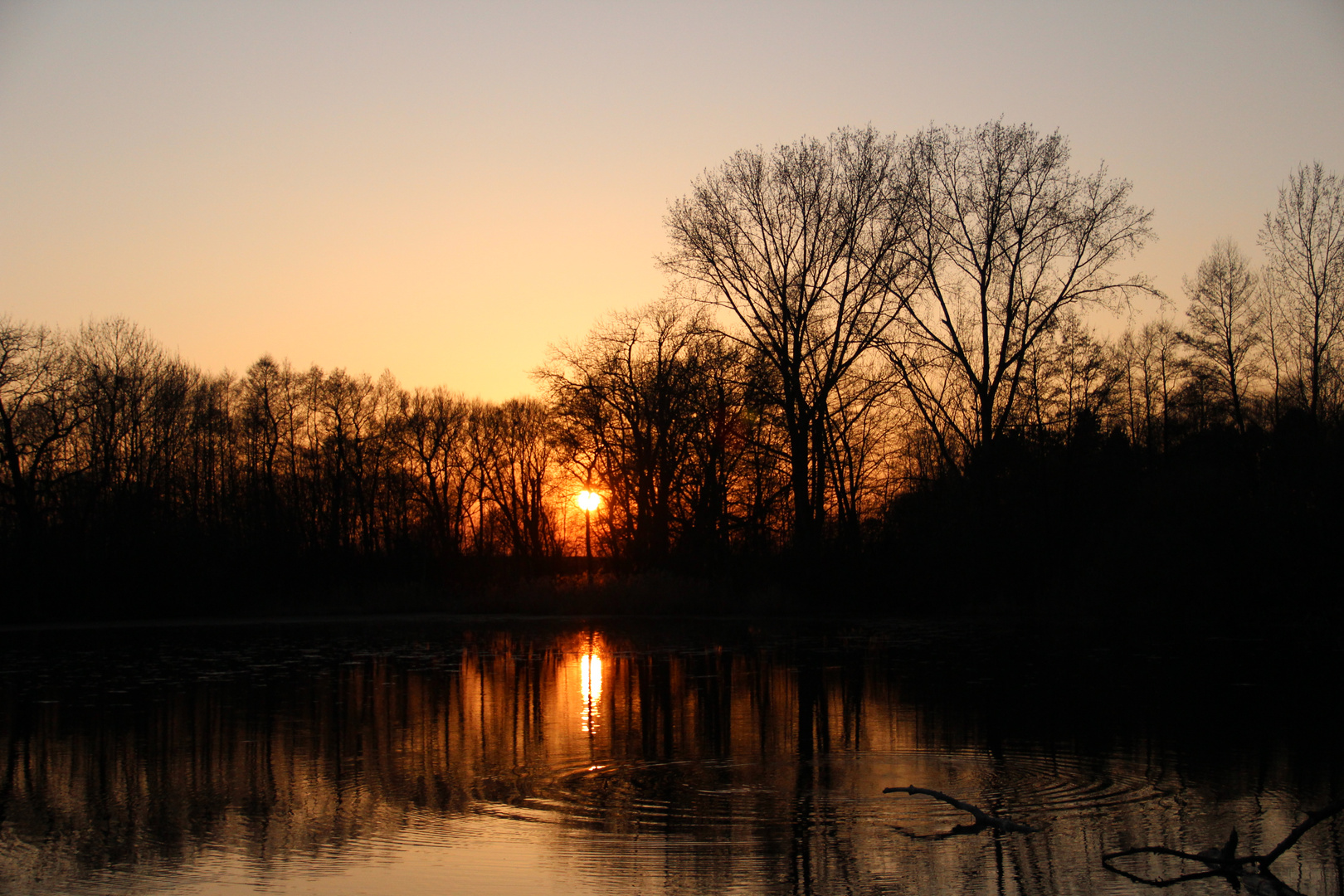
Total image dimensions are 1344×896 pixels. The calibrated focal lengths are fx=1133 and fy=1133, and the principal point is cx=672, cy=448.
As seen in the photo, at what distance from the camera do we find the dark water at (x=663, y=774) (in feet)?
22.0

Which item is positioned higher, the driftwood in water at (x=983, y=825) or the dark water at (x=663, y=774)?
the driftwood in water at (x=983, y=825)

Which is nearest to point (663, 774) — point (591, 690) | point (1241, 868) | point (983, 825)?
point (983, 825)

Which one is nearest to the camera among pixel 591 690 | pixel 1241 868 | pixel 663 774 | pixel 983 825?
pixel 1241 868

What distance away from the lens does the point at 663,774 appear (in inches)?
374

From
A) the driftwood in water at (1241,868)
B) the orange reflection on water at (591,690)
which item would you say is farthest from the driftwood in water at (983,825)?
the orange reflection on water at (591,690)

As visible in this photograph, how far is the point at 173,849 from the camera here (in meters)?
7.35

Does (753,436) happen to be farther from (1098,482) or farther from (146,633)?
(146,633)

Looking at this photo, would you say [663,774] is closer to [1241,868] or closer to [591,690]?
[1241,868]

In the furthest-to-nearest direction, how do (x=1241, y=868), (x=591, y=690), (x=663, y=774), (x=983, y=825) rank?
(x=591, y=690)
(x=663, y=774)
(x=983, y=825)
(x=1241, y=868)

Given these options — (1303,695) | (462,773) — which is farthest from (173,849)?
(1303,695)

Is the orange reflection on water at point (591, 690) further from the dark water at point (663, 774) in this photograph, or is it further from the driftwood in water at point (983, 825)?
the driftwood in water at point (983, 825)

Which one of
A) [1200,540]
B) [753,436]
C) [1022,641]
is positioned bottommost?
[1022,641]

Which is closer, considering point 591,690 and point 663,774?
point 663,774

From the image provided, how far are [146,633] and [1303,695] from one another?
2866 cm
